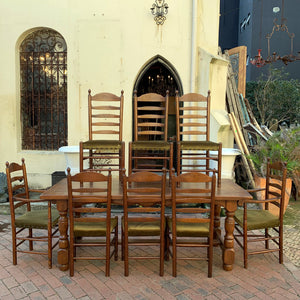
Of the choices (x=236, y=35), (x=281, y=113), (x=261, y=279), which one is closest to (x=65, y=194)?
(x=261, y=279)

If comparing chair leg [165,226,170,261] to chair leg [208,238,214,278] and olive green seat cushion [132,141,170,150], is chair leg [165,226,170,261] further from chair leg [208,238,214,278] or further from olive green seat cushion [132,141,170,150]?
olive green seat cushion [132,141,170,150]

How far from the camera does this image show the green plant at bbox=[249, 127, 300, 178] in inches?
204

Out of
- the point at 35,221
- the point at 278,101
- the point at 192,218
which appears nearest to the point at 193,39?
the point at 192,218

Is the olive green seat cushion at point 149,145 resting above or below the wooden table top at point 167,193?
above

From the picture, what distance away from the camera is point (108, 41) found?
618cm

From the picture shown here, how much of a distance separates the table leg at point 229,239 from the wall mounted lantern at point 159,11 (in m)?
4.30

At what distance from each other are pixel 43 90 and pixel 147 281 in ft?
15.9

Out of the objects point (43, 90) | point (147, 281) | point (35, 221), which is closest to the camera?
point (147, 281)

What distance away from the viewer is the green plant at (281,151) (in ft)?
17.0

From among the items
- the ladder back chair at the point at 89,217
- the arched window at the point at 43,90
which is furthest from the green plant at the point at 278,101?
the ladder back chair at the point at 89,217

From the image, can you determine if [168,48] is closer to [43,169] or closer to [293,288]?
[43,169]

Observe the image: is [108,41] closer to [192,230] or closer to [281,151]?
[281,151]

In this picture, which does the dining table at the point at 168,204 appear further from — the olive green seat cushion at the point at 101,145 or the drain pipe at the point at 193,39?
the drain pipe at the point at 193,39

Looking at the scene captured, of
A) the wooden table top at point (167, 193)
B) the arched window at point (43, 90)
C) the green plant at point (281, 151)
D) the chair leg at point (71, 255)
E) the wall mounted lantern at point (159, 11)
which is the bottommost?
the chair leg at point (71, 255)
